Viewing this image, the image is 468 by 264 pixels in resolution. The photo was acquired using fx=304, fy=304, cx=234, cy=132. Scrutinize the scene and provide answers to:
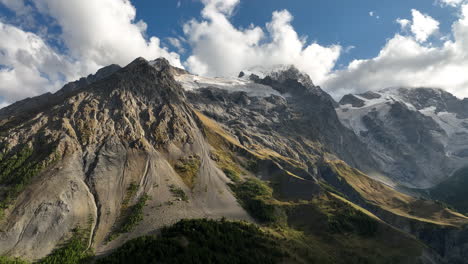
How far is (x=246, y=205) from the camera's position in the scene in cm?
15388

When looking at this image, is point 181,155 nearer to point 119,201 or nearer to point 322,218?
point 119,201

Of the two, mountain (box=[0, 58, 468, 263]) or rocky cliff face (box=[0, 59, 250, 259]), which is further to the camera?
rocky cliff face (box=[0, 59, 250, 259])

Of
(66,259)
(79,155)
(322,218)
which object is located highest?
(79,155)

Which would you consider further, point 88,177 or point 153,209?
point 88,177

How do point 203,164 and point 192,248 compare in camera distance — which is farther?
point 203,164

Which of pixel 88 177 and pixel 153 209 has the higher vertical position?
pixel 88 177

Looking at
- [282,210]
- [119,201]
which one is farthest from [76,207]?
[282,210]

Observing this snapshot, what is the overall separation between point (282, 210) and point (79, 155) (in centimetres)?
10567

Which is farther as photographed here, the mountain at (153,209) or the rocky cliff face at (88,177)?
the rocky cliff face at (88,177)

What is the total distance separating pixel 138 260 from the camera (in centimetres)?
8812

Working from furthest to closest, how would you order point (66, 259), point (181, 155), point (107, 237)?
point (181, 155) → point (107, 237) → point (66, 259)

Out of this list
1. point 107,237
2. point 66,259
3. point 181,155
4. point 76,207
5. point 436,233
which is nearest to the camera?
point 66,259

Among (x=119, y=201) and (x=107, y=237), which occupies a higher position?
(x=119, y=201)

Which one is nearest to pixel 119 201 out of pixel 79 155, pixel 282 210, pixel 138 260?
pixel 79 155
